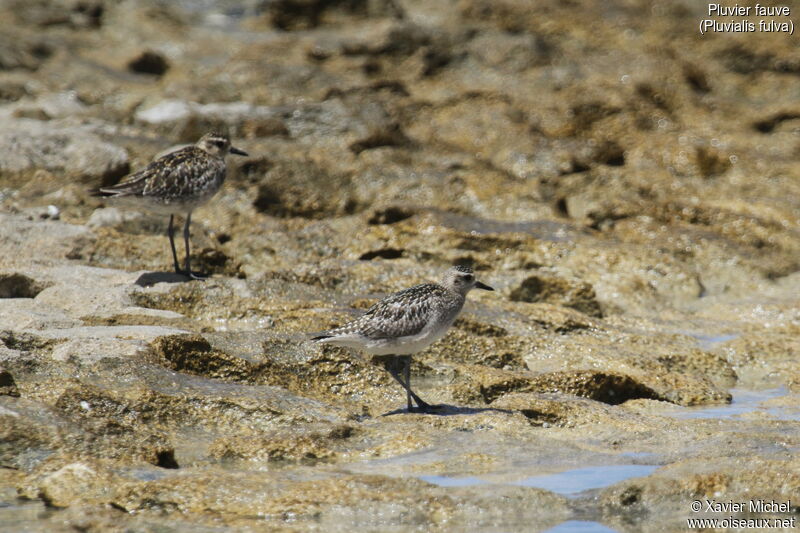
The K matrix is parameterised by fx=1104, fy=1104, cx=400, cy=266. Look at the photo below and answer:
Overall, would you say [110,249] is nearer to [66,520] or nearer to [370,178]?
[370,178]

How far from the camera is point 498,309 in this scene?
12.3 meters

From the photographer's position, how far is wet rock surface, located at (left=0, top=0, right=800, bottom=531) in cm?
788

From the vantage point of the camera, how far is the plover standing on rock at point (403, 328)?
991 centimetres

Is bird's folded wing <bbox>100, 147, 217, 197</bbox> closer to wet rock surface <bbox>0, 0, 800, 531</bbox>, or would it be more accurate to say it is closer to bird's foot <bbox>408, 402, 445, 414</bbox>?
wet rock surface <bbox>0, 0, 800, 531</bbox>

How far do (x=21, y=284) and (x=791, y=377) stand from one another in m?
8.24

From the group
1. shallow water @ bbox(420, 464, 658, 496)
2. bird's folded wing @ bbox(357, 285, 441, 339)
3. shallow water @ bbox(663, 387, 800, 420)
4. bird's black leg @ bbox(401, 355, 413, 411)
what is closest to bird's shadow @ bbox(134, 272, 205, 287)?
bird's folded wing @ bbox(357, 285, 441, 339)

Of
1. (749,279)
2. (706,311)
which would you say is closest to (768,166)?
(749,279)

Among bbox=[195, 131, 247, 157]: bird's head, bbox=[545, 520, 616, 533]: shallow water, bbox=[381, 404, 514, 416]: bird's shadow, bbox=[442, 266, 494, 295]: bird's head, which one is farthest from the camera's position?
bbox=[195, 131, 247, 157]: bird's head

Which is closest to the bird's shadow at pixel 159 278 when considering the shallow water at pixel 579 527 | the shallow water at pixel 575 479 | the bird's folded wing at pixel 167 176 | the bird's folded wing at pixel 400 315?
the bird's folded wing at pixel 167 176

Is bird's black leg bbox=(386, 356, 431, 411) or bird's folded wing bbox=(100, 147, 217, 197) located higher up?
bird's folded wing bbox=(100, 147, 217, 197)

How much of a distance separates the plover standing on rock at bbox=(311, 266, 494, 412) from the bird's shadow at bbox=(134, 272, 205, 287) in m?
2.80

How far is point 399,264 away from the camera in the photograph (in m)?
13.6

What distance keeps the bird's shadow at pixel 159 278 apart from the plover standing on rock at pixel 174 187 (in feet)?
0.39

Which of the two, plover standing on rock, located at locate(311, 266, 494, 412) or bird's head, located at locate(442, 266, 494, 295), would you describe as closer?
plover standing on rock, located at locate(311, 266, 494, 412)
